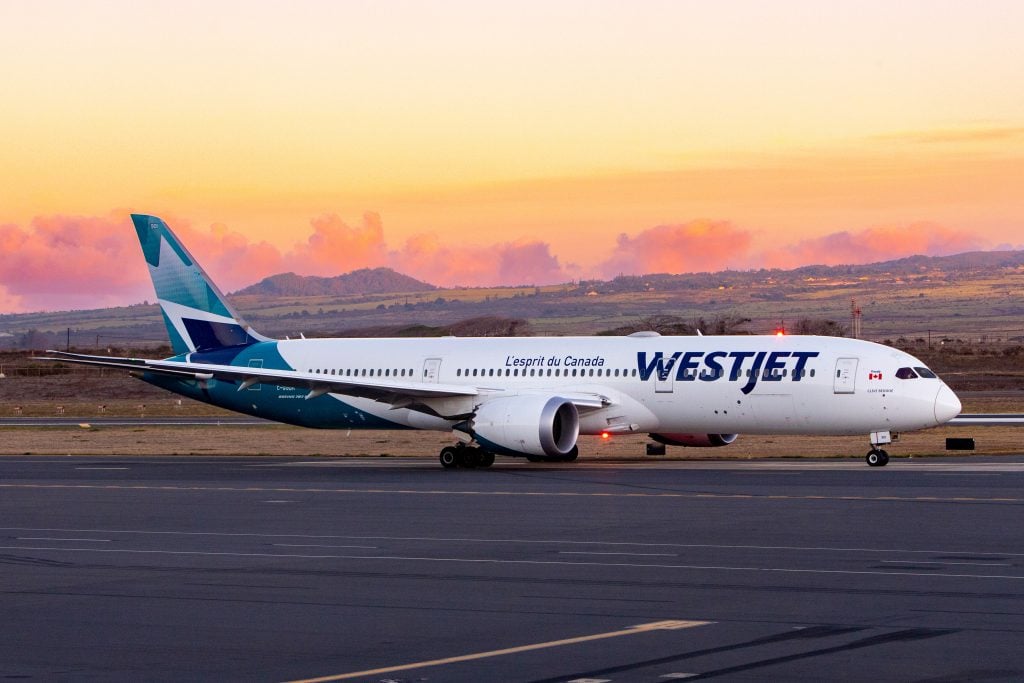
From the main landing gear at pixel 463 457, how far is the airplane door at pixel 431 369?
4.61 metres

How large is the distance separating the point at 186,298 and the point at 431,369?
362 inches

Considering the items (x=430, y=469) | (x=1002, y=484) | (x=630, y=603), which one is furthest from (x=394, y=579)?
(x=430, y=469)

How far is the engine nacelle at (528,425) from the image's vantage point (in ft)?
132

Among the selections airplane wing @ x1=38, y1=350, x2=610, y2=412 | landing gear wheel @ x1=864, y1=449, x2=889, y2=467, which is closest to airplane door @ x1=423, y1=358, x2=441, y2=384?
airplane wing @ x1=38, y1=350, x2=610, y2=412

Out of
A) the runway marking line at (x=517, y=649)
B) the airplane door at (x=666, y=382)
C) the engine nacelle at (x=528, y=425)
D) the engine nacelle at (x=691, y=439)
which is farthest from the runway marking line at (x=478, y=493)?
the runway marking line at (x=517, y=649)

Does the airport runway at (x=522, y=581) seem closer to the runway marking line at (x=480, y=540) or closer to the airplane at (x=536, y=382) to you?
the runway marking line at (x=480, y=540)

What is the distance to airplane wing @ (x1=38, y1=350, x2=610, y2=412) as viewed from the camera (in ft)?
141

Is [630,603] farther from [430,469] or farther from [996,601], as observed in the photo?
[430,469]

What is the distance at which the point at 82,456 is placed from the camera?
159 feet

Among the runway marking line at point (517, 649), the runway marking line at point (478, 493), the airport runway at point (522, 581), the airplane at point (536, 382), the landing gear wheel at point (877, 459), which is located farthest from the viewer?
the airplane at point (536, 382)

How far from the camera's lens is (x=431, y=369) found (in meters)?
46.6

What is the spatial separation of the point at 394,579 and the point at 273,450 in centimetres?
3351

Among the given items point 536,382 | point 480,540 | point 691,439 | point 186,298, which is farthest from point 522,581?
point 186,298

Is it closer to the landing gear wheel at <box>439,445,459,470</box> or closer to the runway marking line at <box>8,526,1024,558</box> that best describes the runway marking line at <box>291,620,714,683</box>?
the runway marking line at <box>8,526,1024,558</box>
